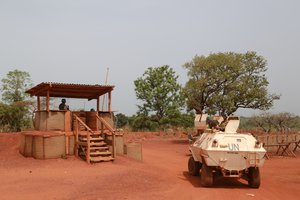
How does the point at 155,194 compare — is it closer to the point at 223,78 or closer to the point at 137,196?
the point at 137,196

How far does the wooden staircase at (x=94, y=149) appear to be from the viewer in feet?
55.5

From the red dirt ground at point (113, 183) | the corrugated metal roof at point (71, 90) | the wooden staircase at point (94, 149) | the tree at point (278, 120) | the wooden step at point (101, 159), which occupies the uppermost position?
the corrugated metal roof at point (71, 90)

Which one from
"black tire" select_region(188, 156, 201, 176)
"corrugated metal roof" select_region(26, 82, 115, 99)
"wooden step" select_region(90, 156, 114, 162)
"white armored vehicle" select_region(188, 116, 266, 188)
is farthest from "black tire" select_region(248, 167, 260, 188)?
"corrugated metal roof" select_region(26, 82, 115, 99)

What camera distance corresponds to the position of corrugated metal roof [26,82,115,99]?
60.1 ft

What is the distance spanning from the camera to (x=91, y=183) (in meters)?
12.6

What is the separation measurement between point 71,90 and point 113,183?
8098mm

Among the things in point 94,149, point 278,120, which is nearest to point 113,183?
point 94,149

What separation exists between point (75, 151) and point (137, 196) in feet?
24.4

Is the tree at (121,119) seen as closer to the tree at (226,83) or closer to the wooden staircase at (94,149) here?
the tree at (226,83)

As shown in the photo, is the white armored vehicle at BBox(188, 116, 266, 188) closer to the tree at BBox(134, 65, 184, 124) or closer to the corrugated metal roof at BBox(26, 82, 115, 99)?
the corrugated metal roof at BBox(26, 82, 115, 99)

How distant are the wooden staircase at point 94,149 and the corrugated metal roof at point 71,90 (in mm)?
2204

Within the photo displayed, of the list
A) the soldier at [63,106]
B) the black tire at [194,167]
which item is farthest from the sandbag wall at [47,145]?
the black tire at [194,167]

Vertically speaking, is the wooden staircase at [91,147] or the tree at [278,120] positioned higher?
the tree at [278,120]

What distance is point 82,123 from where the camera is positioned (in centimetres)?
1769
